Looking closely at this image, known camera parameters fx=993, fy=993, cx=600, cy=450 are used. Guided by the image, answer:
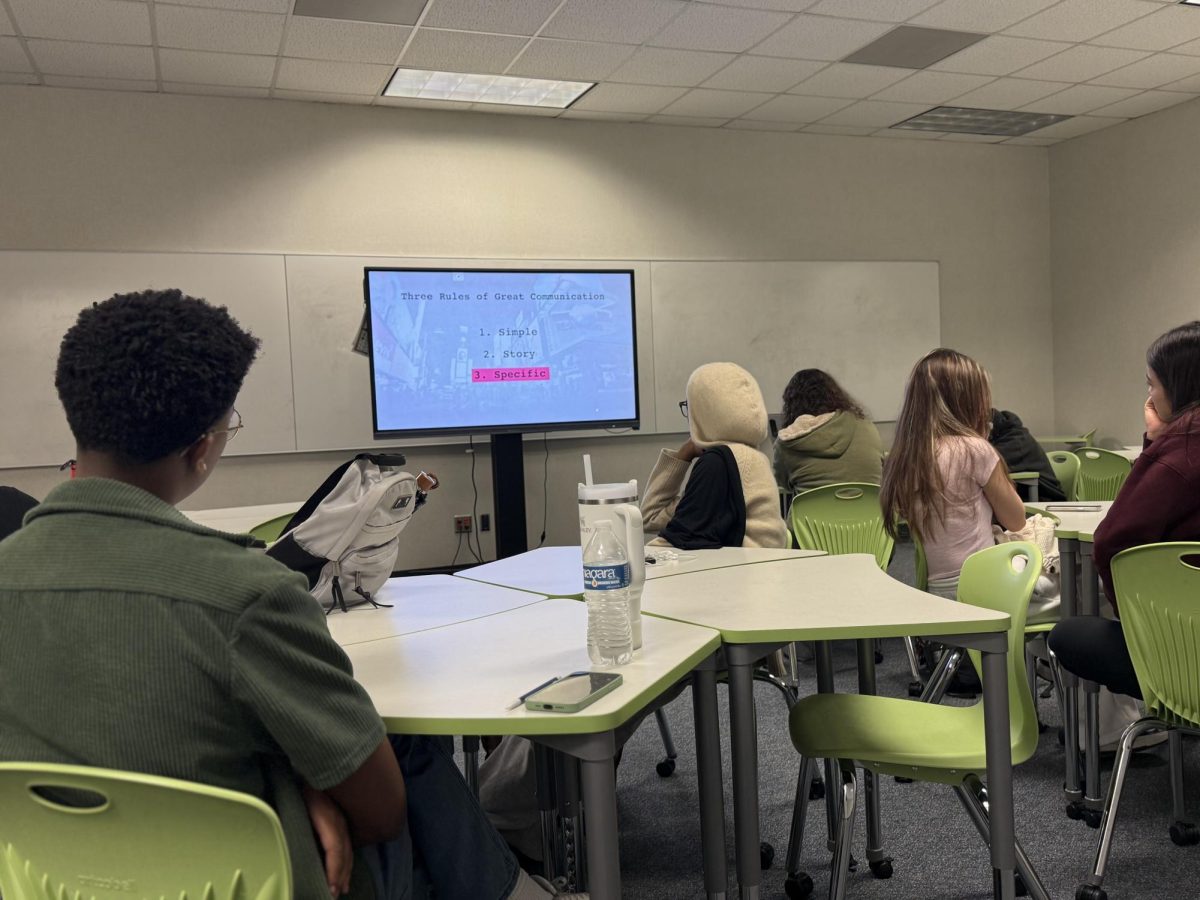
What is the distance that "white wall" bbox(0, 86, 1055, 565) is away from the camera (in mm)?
Answer: 5195

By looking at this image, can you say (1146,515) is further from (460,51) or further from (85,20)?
(85,20)

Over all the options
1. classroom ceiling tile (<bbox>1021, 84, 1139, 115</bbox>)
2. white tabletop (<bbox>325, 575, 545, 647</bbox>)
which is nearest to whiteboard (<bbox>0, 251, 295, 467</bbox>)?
white tabletop (<bbox>325, 575, 545, 647</bbox>)

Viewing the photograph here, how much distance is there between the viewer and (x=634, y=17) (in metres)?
4.50

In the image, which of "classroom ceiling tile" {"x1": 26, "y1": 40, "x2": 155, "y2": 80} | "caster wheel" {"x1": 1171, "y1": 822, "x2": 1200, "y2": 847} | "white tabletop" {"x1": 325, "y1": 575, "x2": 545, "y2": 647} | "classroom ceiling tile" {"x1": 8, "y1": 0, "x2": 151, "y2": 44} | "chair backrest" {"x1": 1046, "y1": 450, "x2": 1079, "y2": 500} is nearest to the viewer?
"white tabletop" {"x1": 325, "y1": 575, "x2": 545, "y2": 647}

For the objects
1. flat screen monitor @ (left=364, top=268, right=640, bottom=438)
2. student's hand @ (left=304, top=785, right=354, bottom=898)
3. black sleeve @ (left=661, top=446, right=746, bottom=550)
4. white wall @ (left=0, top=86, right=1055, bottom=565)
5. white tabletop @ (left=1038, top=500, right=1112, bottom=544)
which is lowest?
student's hand @ (left=304, top=785, right=354, bottom=898)

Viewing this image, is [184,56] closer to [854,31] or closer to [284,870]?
[854,31]

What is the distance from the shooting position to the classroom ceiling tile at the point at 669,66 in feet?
16.5

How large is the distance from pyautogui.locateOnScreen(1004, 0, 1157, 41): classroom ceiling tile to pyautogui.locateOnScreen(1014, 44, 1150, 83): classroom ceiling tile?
0.23m

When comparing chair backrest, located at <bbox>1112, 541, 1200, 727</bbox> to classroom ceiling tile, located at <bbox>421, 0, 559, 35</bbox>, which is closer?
chair backrest, located at <bbox>1112, 541, 1200, 727</bbox>

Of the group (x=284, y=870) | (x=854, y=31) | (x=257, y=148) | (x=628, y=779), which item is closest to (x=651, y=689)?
(x=284, y=870)

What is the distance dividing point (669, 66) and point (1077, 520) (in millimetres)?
3303

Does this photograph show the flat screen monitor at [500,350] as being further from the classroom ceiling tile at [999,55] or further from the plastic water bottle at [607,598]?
the plastic water bottle at [607,598]

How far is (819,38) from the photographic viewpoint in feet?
16.1

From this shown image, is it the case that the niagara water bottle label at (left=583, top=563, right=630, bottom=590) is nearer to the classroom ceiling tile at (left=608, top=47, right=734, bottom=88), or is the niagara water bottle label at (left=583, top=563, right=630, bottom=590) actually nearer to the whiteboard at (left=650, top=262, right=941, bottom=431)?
the classroom ceiling tile at (left=608, top=47, right=734, bottom=88)
